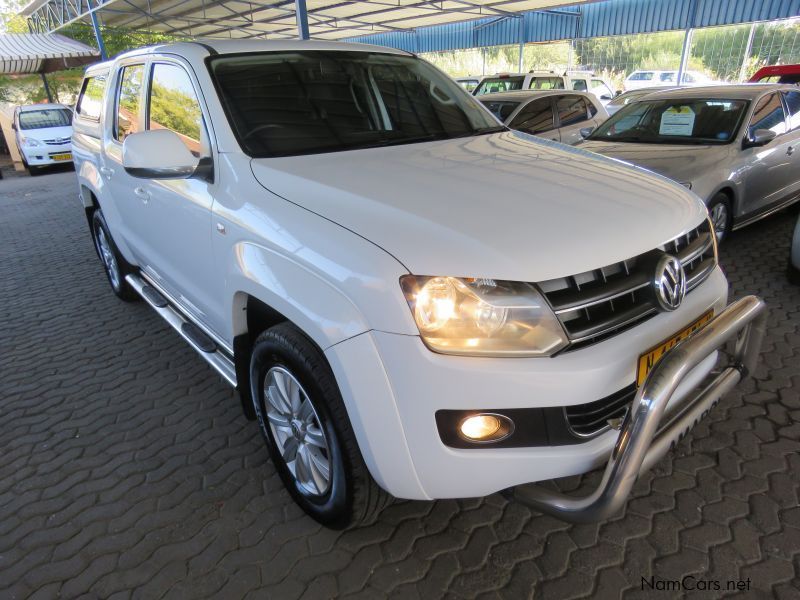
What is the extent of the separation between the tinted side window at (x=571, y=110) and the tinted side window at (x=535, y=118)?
0.21m

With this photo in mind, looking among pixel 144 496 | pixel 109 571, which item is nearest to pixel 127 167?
pixel 144 496

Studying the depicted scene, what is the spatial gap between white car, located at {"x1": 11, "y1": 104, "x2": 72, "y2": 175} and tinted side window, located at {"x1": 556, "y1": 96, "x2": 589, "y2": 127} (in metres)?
11.6

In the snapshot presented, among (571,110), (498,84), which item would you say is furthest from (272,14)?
(571,110)

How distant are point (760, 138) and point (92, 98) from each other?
5.63m

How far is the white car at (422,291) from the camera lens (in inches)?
59.3

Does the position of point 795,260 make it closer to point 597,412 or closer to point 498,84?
point 597,412

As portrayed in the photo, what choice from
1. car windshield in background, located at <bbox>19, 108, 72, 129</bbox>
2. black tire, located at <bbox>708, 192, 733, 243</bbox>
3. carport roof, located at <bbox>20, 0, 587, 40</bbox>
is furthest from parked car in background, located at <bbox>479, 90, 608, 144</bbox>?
car windshield in background, located at <bbox>19, 108, 72, 129</bbox>

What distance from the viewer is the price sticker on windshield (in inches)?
205

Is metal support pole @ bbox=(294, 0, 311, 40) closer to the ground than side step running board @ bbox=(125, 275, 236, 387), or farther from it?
farther from it

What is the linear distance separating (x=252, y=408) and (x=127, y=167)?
1.16 meters

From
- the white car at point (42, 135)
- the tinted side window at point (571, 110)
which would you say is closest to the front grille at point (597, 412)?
the tinted side window at point (571, 110)

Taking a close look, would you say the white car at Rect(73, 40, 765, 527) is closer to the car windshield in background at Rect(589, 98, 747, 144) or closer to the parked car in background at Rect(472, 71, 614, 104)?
the car windshield in background at Rect(589, 98, 747, 144)

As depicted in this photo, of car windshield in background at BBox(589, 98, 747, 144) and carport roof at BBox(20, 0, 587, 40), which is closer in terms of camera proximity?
car windshield in background at BBox(589, 98, 747, 144)

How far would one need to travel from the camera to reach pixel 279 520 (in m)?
2.22
